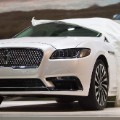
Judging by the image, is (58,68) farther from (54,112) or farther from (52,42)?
(54,112)

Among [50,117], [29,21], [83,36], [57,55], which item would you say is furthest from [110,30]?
[29,21]

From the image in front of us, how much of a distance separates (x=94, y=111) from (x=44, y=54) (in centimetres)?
106

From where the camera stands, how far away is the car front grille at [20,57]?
25.0 ft

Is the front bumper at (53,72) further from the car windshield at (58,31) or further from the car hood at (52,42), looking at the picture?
the car windshield at (58,31)

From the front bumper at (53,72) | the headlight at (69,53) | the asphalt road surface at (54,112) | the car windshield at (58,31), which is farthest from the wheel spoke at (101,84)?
the car windshield at (58,31)

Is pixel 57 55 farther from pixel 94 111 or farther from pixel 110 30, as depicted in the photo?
pixel 110 30

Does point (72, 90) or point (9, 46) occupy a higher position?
point (9, 46)

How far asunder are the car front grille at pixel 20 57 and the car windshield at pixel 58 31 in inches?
39.9

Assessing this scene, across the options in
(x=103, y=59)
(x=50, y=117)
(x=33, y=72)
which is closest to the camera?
(x=50, y=117)

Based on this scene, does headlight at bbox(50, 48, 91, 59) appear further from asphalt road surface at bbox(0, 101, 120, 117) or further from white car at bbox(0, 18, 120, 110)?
asphalt road surface at bbox(0, 101, 120, 117)

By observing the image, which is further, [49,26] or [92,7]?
[92,7]

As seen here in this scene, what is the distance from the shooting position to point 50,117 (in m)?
6.52

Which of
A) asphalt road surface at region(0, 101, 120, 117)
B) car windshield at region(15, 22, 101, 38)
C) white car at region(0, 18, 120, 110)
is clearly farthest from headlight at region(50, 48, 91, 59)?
car windshield at region(15, 22, 101, 38)

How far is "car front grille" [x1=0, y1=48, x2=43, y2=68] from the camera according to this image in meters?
7.62
